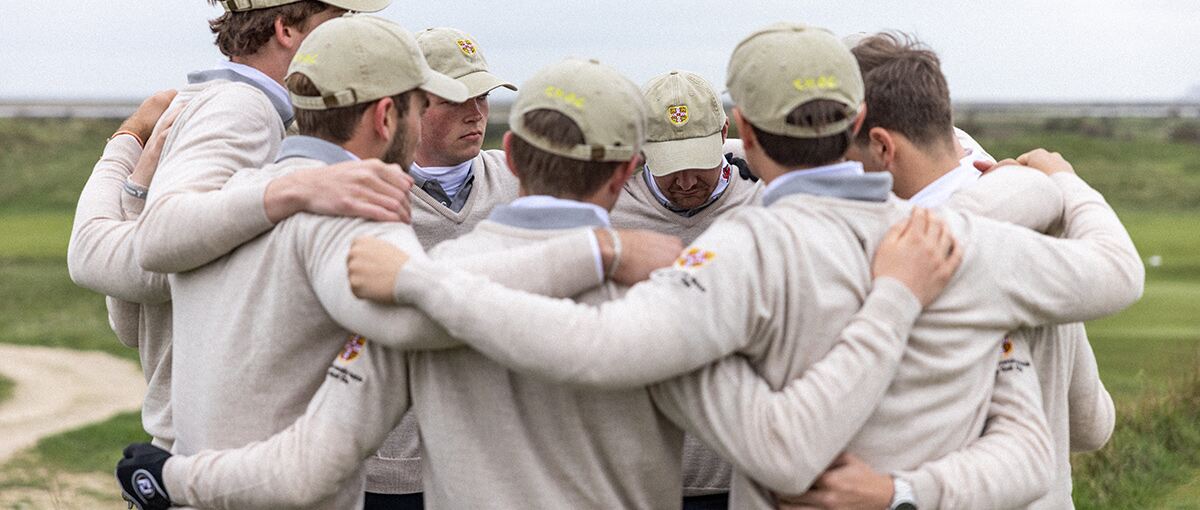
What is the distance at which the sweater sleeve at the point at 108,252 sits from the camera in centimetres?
338

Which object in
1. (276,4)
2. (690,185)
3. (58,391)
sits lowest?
(58,391)

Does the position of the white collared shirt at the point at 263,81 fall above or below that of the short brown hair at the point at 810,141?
below

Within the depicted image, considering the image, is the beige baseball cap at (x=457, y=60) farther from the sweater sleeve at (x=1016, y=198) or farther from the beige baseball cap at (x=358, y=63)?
the sweater sleeve at (x=1016, y=198)

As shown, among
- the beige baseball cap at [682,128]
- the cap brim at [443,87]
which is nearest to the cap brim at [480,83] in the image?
the beige baseball cap at [682,128]

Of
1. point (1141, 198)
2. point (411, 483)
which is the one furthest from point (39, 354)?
point (1141, 198)

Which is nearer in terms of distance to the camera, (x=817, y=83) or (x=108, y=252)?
(x=817, y=83)

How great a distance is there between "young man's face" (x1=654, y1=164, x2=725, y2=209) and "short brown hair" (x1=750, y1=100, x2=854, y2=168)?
1.37 metres

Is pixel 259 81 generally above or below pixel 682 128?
above

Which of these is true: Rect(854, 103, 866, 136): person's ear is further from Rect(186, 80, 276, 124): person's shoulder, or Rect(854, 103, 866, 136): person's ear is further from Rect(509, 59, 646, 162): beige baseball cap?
Rect(186, 80, 276, 124): person's shoulder

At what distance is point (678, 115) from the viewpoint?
13.8 ft

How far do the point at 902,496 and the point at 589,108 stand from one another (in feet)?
3.21

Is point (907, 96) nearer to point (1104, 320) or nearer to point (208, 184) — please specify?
point (208, 184)

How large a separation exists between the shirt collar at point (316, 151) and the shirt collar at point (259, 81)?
0.59m

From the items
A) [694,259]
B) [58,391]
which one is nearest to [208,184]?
[694,259]
